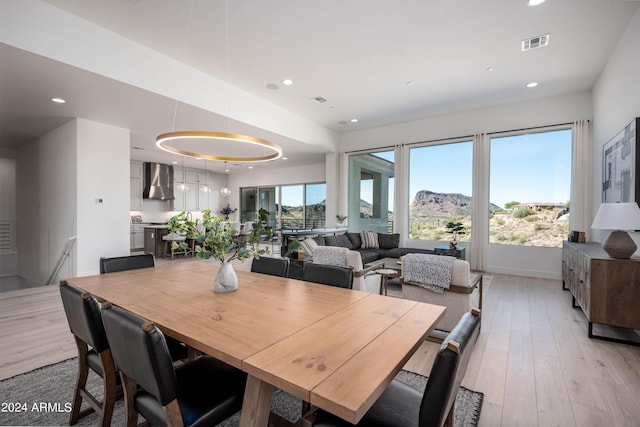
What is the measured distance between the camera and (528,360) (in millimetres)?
2439

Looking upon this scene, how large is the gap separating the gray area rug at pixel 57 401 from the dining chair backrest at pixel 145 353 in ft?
2.86

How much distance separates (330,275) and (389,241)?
179 inches

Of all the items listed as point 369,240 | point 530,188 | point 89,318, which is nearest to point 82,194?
point 89,318

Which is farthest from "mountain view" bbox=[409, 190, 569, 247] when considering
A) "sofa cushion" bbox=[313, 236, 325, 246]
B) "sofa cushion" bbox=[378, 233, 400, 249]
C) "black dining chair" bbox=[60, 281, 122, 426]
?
"black dining chair" bbox=[60, 281, 122, 426]

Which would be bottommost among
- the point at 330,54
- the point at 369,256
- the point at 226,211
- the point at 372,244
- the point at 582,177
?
the point at 369,256

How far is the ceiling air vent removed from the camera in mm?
3537

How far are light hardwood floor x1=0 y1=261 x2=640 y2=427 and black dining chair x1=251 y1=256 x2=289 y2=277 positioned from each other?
4.25 feet

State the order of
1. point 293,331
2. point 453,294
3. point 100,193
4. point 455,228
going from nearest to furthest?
point 293,331, point 453,294, point 100,193, point 455,228

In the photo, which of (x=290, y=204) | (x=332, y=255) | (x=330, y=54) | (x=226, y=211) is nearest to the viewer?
(x=332, y=255)

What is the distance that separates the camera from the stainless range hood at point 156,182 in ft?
28.1

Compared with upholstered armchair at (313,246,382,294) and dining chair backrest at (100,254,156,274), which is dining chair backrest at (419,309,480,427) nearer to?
upholstered armchair at (313,246,382,294)

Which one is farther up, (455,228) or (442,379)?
(455,228)

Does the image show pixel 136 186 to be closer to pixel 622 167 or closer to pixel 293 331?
pixel 293 331

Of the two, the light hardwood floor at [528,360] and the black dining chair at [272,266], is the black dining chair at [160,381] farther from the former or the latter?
the light hardwood floor at [528,360]
